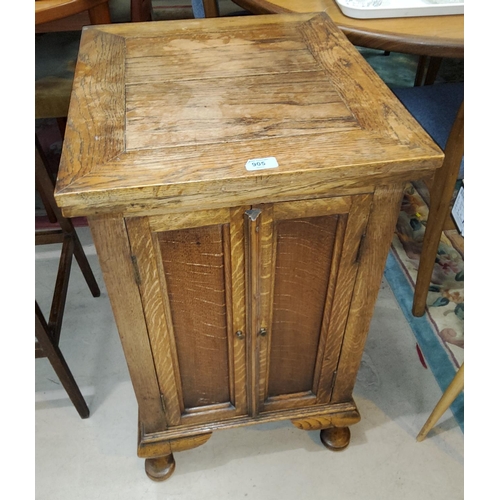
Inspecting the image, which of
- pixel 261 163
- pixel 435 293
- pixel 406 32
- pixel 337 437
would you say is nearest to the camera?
pixel 261 163

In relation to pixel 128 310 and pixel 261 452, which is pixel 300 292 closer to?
pixel 128 310

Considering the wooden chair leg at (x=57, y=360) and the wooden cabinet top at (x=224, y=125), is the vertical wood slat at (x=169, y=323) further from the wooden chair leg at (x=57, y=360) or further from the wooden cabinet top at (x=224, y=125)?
the wooden chair leg at (x=57, y=360)

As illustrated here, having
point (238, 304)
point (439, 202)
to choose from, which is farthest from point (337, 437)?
point (439, 202)

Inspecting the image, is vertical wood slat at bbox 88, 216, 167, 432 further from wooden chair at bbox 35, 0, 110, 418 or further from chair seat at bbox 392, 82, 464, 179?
chair seat at bbox 392, 82, 464, 179

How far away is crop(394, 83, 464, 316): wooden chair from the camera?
1181mm

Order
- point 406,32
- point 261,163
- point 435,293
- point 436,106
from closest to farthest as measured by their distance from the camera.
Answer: point 261,163
point 406,32
point 436,106
point 435,293

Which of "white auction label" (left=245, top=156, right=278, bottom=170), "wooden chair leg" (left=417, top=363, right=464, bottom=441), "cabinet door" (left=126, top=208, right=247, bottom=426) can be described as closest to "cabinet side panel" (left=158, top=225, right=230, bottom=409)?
"cabinet door" (left=126, top=208, right=247, bottom=426)

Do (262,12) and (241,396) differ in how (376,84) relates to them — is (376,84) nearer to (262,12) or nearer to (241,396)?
(262,12)

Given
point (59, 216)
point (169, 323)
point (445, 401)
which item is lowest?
point (445, 401)

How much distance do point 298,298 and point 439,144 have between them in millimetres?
657

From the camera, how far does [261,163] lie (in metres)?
0.65

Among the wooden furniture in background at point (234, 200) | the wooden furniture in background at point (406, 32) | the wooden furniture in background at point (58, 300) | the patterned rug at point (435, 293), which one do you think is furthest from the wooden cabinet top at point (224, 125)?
the patterned rug at point (435, 293)

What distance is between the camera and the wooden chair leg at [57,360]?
1063 millimetres

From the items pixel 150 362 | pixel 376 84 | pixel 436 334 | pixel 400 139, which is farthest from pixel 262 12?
pixel 436 334
